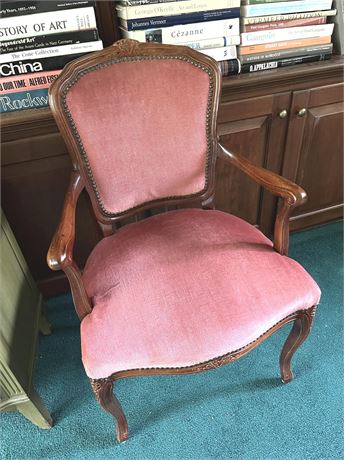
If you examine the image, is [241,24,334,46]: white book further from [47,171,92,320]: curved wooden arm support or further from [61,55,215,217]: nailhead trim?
[47,171,92,320]: curved wooden arm support

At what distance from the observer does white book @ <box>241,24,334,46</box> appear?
3.69 feet

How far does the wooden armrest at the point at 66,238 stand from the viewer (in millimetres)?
752

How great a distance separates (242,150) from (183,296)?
0.65 m

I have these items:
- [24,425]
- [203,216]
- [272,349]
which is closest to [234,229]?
Answer: [203,216]

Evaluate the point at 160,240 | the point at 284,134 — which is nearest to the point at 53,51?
the point at 160,240

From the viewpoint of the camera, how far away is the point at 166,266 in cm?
92

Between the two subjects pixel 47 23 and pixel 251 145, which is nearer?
pixel 47 23

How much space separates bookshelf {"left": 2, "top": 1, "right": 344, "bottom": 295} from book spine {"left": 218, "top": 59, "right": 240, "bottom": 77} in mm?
21

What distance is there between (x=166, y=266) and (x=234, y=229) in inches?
9.4

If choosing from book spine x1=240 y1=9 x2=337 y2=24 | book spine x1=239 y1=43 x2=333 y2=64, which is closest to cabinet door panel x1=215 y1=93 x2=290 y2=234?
book spine x1=239 y1=43 x2=333 y2=64

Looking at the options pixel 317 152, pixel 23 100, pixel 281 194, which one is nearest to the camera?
pixel 281 194

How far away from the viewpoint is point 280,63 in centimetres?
119

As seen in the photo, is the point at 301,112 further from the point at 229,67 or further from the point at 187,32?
the point at 187,32

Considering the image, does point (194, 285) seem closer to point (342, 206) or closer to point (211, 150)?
point (211, 150)
